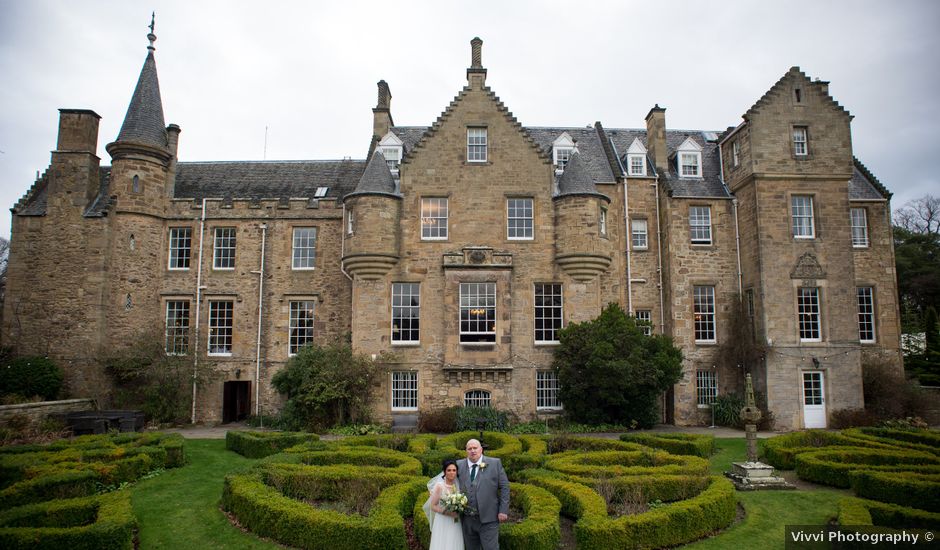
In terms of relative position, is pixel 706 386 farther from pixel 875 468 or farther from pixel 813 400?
pixel 875 468

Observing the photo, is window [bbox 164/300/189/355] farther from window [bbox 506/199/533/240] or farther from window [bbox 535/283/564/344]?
window [bbox 535/283/564/344]

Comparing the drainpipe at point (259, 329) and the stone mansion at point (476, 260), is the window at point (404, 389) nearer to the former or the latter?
the stone mansion at point (476, 260)

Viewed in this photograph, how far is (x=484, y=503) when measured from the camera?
8.37 m

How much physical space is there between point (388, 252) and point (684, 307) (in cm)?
1441

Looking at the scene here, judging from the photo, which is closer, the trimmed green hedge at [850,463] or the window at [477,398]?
the trimmed green hedge at [850,463]

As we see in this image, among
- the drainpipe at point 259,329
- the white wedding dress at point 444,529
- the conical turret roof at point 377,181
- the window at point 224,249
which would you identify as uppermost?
the conical turret roof at point 377,181

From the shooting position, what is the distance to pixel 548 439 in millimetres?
18047

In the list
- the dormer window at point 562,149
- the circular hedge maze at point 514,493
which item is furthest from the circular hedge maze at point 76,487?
the dormer window at point 562,149

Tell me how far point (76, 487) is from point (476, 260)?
16725mm

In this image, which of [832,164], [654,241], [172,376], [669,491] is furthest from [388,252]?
[832,164]

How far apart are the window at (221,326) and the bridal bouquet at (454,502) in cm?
2284

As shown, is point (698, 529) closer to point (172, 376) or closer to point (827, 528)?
point (827, 528)

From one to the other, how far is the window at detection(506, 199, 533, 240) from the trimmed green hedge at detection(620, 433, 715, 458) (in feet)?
34.8

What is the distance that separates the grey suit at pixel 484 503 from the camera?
8375 mm
